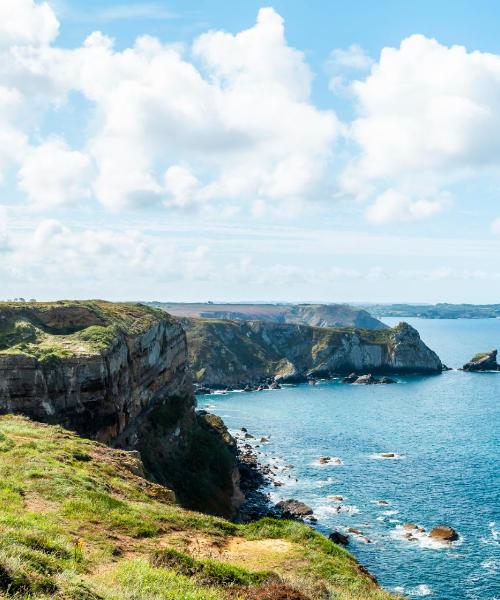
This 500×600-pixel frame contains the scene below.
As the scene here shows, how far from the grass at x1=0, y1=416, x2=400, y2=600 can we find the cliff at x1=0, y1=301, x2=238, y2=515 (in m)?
20.9

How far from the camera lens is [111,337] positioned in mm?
75000

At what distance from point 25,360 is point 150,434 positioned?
29742 millimetres

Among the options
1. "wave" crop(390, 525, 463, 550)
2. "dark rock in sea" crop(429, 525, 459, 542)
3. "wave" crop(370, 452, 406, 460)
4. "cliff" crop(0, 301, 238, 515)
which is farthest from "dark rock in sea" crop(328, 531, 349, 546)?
"wave" crop(370, 452, 406, 460)

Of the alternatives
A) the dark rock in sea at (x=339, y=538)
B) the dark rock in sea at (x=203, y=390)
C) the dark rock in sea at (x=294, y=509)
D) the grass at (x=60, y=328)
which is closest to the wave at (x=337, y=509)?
the dark rock in sea at (x=294, y=509)

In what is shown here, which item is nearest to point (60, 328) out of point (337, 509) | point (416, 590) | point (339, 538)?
point (337, 509)

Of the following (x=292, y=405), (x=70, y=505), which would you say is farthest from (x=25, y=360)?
(x=292, y=405)

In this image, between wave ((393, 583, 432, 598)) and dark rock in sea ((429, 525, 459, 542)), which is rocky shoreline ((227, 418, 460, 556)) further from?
wave ((393, 583, 432, 598))

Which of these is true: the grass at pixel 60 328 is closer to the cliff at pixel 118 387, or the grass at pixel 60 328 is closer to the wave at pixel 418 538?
the cliff at pixel 118 387

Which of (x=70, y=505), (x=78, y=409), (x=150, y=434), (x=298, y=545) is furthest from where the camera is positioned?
(x=150, y=434)

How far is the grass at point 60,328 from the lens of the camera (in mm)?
64812

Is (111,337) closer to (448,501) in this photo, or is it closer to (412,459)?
(448,501)

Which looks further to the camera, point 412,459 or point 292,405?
point 292,405

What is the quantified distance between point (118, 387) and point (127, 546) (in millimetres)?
50360

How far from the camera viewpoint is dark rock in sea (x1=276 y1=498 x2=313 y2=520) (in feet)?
250
